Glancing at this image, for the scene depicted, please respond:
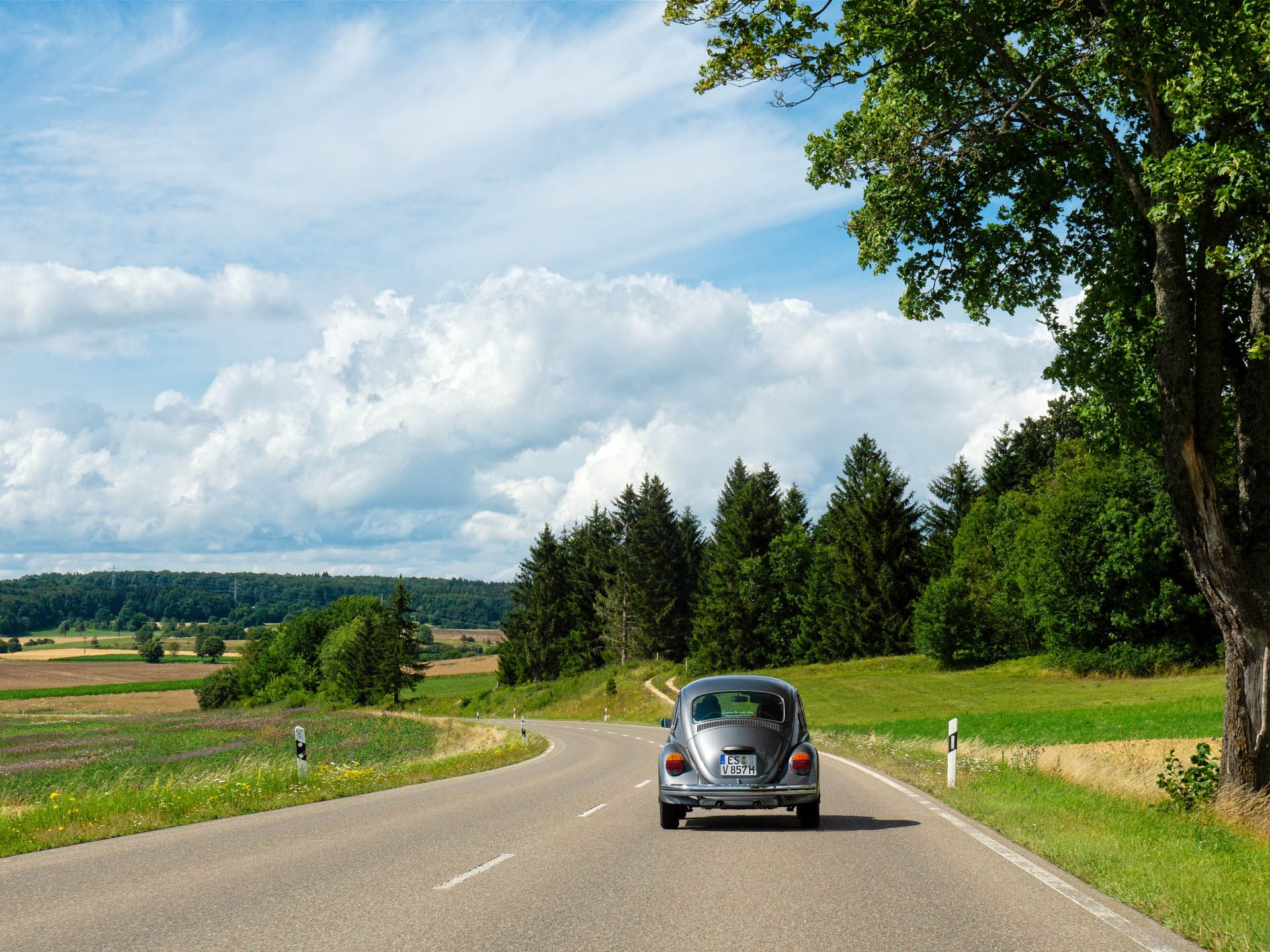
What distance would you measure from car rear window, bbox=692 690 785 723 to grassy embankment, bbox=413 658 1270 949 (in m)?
2.73

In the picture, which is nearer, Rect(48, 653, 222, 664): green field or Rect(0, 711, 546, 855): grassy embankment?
Rect(0, 711, 546, 855): grassy embankment

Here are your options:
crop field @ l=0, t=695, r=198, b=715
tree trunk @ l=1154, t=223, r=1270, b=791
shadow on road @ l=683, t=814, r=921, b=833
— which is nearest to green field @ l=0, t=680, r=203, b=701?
crop field @ l=0, t=695, r=198, b=715

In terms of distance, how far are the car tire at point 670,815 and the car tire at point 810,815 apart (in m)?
1.37

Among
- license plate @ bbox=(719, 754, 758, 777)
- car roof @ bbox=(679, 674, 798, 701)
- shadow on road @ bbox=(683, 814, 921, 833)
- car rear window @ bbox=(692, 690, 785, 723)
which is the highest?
car roof @ bbox=(679, 674, 798, 701)

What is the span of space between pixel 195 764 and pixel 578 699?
4504 cm

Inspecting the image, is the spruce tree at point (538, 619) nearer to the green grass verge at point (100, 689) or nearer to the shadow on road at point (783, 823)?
the green grass verge at point (100, 689)

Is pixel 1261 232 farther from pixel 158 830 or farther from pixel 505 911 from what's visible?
pixel 158 830

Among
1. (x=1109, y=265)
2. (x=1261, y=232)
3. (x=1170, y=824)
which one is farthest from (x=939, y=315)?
(x=1170, y=824)

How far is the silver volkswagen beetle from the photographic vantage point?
12.3 meters

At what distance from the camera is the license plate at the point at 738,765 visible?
12.3 meters

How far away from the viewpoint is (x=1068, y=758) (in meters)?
19.4

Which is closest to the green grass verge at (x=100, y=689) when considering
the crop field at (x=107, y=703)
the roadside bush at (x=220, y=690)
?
the crop field at (x=107, y=703)

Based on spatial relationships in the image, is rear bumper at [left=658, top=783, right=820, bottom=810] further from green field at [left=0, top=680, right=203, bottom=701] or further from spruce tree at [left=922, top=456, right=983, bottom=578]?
green field at [left=0, top=680, right=203, bottom=701]

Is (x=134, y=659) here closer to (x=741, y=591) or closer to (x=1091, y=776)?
(x=741, y=591)
